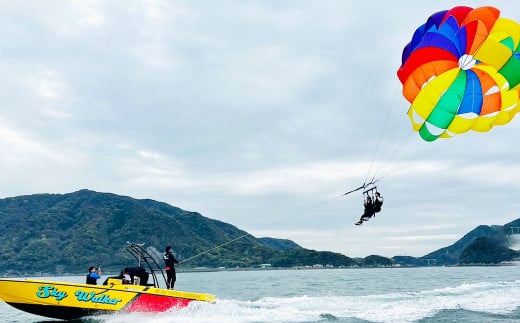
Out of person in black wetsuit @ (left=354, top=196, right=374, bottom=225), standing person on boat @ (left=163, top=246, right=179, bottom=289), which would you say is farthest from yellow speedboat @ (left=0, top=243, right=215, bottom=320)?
person in black wetsuit @ (left=354, top=196, right=374, bottom=225)

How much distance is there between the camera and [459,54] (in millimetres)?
13281

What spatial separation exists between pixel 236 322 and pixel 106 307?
13.5 ft

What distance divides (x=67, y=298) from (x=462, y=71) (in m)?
13.5

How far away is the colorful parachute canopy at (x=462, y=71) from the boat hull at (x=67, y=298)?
1033 centimetres

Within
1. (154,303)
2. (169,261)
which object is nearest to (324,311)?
(169,261)

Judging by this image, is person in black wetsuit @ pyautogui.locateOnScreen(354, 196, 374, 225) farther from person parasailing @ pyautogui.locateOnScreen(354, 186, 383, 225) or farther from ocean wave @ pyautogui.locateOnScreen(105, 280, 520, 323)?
ocean wave @ pyautogui.locateOnScreen(105, 280, 520, 323)

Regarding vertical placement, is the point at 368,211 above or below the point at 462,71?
below

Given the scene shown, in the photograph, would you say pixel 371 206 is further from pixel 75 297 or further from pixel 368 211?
pixel 75 297

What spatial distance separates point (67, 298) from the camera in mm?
14000

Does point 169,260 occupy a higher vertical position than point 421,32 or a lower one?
lower

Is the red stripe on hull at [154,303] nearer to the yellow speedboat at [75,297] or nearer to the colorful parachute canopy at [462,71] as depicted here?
the yellow speedboat at [75,297]

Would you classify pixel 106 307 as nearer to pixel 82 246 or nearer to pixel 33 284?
pixel 33 284

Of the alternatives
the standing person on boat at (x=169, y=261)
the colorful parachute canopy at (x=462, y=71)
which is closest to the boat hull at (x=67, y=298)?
the standing person on boat at (x=169, y=261)

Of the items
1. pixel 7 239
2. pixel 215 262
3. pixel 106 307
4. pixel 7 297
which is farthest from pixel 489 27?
pixel 7 239
